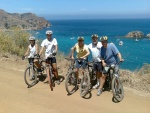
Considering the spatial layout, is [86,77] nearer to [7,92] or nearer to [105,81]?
[105,81]

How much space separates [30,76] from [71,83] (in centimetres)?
170

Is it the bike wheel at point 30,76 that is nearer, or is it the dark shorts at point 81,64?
the dark shorts at point 81,64

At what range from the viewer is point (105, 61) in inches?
325

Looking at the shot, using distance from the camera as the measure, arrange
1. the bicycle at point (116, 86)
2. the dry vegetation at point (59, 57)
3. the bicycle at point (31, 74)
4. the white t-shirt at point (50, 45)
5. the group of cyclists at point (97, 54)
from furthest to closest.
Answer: the dry vegetation at point (59, 57) < the bicycle at point (31, 74) < the white t-shirt at point (50, 45) < the group of cyclists at point (97, 54) < the bicycle at point (116, 86)

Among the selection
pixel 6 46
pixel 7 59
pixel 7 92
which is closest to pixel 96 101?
pixel 7 92

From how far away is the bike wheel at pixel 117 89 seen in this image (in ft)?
26.3

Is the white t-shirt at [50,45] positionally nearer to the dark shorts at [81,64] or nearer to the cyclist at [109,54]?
the dark shorts at [81,64]

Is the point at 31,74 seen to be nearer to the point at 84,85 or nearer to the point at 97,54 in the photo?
the point at 84,85

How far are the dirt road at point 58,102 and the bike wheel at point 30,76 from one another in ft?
0.69

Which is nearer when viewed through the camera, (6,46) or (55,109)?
(55,109)

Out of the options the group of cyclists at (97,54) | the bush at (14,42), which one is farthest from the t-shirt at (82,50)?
the bush at (14,42)

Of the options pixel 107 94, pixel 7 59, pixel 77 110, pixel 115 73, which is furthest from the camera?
pixel 7 59

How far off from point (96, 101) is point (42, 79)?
2989 millimetres

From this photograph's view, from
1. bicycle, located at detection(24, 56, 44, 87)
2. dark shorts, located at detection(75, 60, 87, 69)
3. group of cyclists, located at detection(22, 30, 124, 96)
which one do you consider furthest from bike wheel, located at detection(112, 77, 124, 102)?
bicycle, located at detection(24, 56, 44, 87)
